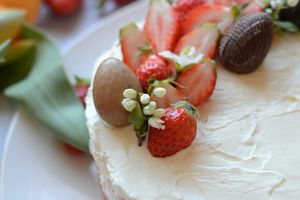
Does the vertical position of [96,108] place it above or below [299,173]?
above

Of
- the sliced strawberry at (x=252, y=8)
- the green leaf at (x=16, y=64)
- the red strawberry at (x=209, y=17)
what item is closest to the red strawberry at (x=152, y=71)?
the red strawberry at (x=209, y=17)

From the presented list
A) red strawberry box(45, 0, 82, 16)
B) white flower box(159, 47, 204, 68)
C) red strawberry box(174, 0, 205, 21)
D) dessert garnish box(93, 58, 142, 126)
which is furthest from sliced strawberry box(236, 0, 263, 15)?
red strawberry box(45, 0, 82, 16)

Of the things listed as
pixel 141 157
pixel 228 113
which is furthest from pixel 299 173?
pixel 141 157

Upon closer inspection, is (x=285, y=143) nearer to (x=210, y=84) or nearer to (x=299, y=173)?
(x=299, y=173)

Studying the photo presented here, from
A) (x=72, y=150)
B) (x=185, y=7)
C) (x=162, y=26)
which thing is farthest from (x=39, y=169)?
(x=185, y=7)

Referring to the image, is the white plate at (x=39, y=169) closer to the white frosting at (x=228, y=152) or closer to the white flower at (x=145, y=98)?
the white frosting at (x=228, y=152)
